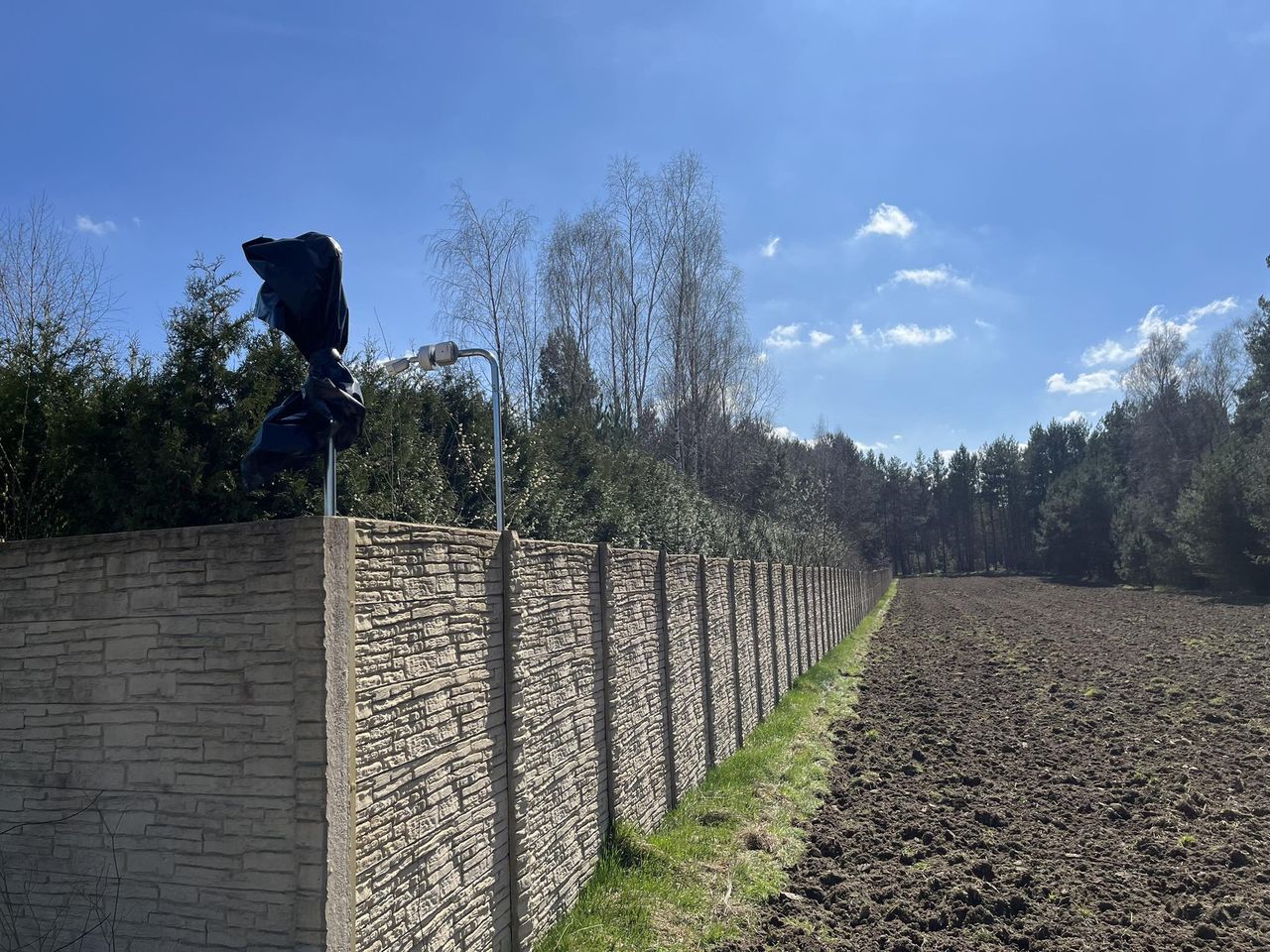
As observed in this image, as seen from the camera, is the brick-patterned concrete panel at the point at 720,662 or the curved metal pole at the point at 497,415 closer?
the curved metal pole at the point at 497,415

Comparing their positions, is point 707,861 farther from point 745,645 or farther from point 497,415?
point 745,645

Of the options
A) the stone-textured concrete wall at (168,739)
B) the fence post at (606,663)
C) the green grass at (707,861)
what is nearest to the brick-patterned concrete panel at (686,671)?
the green grass at (707,861)

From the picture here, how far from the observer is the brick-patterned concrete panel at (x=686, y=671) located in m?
7.80

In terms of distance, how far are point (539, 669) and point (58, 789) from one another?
2.34m

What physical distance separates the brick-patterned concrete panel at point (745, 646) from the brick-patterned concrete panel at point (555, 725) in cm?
510

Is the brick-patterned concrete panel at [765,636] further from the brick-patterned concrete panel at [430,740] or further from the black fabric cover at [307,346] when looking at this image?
the black fabric cover at [307,346]

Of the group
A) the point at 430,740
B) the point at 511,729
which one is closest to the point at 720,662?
the point at 511,729

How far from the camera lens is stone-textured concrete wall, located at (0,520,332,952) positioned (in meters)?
2.91

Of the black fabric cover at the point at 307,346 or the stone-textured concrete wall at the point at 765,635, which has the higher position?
the black fabric cover at the point at 307,346

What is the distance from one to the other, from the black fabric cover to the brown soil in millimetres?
3495

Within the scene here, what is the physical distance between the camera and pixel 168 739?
307cm

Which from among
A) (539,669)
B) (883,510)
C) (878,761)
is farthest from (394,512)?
(883,510)

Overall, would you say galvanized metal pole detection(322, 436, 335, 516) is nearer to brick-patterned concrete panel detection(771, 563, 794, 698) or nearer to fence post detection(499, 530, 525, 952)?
fence post detection(499, 530, 525, 952)

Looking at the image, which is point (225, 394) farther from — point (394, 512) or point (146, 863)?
point (146, 863)
